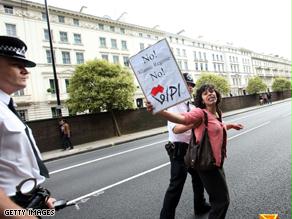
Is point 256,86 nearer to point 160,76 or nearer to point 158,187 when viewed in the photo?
point 158,187

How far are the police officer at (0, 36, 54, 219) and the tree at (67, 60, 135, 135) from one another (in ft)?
56.2

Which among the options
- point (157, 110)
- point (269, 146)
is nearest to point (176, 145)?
point (157, 110)

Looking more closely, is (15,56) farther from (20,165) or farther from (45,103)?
Result: (45,103)

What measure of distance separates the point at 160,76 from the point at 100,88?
16.7 meters

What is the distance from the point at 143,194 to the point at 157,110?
110 inches

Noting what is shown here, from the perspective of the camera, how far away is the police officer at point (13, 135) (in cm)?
154

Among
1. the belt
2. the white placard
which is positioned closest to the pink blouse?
the white placard

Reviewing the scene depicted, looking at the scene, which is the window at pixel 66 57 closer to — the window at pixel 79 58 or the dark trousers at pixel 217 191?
the window at pixel 79 58

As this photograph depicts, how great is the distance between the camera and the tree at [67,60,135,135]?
19.1m

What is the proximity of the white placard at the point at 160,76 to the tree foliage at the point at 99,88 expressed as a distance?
53.4 ft

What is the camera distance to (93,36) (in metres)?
40.8

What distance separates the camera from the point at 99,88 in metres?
19.1

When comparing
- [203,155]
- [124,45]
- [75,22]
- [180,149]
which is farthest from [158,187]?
[124,45]

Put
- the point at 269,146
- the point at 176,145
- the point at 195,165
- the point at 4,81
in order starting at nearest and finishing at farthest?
the point at 4,81 < the point at 195,165 < the point at 176,145 < the point at 269,146
